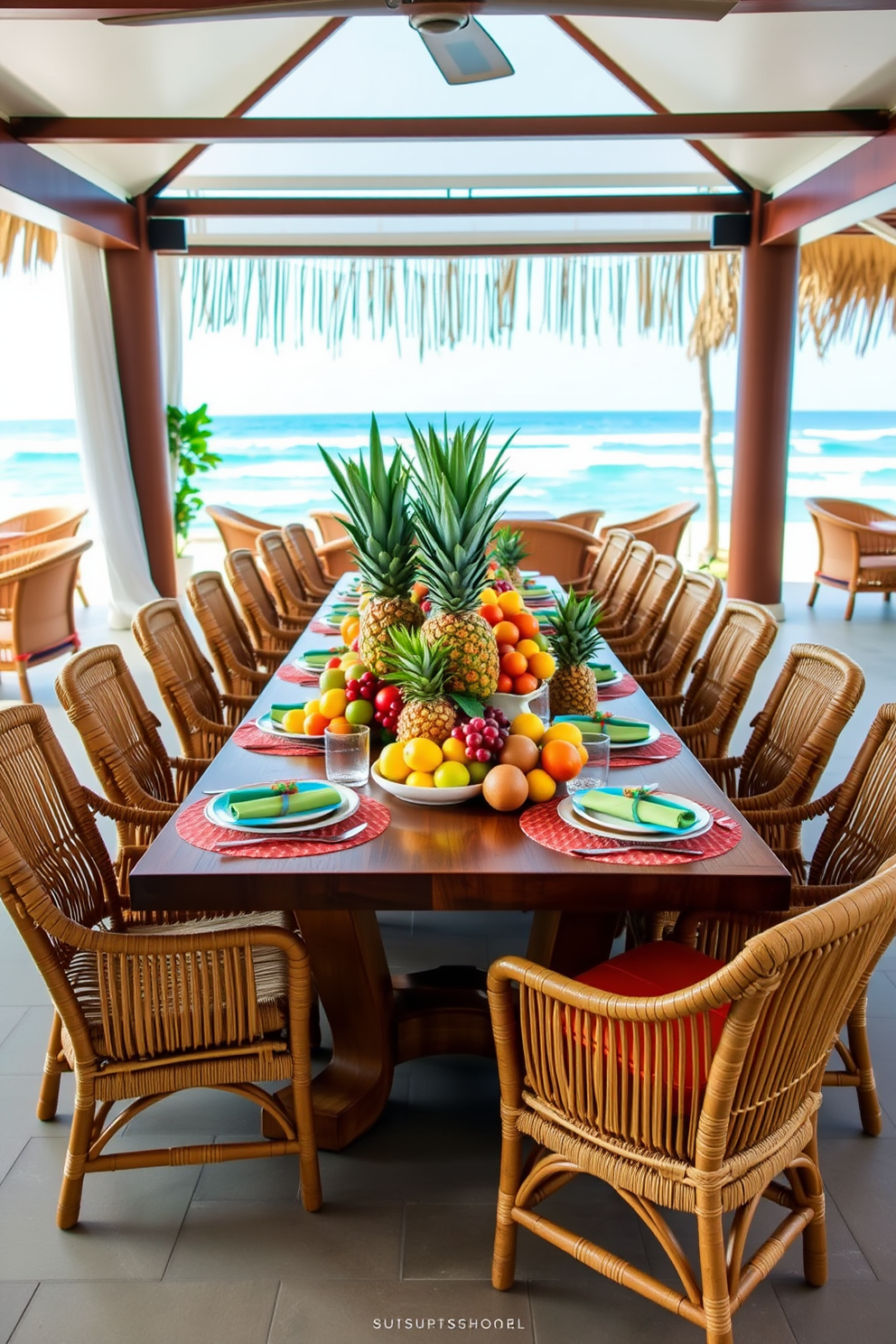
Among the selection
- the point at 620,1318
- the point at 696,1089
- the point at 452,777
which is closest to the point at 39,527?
the point at 452,777

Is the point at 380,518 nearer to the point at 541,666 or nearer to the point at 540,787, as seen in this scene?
the point at 541,666

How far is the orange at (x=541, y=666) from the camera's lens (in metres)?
2.44

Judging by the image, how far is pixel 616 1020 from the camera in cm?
157

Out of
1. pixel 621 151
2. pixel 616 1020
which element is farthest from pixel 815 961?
pixel 621 151

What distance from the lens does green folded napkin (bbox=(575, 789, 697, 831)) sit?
1.94m

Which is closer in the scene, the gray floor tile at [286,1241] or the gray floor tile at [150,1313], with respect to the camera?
the gray floor tile at [150,1313]

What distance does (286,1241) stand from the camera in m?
1.97

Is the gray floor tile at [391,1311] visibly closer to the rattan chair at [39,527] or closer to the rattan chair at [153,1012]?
the rattan chair at [153,1012]

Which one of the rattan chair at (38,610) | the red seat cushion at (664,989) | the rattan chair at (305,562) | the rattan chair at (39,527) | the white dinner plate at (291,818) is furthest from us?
the rattan chair at (39,527)

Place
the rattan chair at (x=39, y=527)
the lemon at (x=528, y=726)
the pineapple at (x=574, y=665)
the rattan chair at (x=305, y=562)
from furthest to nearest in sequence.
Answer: the rattan chair at (x=39, y=527) → the rattan chair at (x=305, y=562) → the pineapple at (x=574, y=665) → the lemon at (x=528, y=726)

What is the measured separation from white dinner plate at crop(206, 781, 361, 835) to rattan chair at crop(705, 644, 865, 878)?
0.95 m

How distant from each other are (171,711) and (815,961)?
78.7 inches

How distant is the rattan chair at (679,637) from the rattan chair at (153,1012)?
6.13ft

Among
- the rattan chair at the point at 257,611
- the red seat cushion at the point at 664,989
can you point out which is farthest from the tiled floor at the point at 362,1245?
the rattan chair at the point at 257,611
